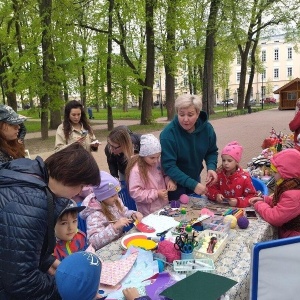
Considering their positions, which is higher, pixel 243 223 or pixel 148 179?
pixel 148 179

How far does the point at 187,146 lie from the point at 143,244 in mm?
1281

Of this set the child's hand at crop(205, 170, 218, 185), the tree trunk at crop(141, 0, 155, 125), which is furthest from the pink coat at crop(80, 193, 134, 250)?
the tree trunk at crop(141, 0, 155, 125)

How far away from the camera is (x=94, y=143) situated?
495 centimetres

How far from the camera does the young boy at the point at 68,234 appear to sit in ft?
6.51

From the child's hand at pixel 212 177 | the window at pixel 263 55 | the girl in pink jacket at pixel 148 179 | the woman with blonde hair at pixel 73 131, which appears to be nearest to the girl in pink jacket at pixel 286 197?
the child's hand at pixel 212 177

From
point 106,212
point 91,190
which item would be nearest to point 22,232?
point 106,212

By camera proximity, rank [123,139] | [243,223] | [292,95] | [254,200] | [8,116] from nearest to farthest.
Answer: [243,223] → [254,200] → [8,116] → [123,139] → [292,95]

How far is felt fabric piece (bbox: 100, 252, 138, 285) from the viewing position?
182 centimetres

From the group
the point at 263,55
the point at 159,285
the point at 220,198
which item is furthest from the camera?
the point at 263,55

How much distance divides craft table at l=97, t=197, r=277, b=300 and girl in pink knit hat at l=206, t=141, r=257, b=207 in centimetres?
40

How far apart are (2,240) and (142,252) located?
941 mm

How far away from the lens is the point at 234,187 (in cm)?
313

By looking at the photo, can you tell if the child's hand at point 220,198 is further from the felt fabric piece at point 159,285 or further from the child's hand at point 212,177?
the felt fabric piece at point 159,285

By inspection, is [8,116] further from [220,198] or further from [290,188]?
[290,188]
